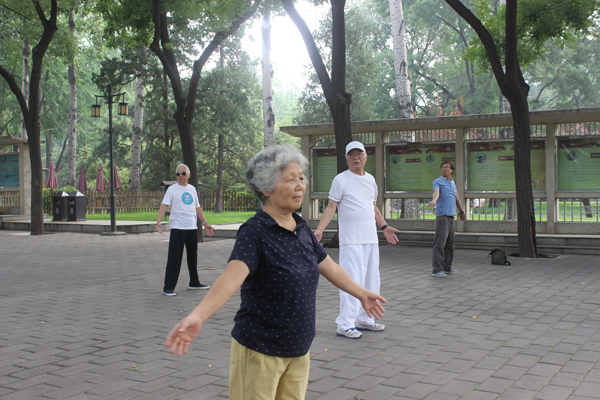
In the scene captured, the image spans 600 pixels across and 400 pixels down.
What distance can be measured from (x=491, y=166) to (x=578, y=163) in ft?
6.45

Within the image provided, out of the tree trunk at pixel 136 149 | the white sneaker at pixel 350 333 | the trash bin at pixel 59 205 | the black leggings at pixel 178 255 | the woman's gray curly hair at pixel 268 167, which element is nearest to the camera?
the woman's gray curly hair at pixel 268 167

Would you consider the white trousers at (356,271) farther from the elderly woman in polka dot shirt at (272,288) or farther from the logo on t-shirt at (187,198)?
the logo on t-shirt at (187,198)

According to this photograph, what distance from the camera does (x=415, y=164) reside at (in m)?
15.0

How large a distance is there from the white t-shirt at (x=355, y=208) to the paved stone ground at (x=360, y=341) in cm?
101

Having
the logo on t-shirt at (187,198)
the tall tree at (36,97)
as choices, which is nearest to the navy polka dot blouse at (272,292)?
the logo on t-shirt at (187,198)

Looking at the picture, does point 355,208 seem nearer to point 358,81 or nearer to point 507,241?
point 507,241

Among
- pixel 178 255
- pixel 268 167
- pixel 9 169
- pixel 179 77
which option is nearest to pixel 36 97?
pixel 179 77

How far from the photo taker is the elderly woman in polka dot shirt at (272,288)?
97.0 inches

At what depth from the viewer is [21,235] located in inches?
760

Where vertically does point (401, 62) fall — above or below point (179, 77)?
above

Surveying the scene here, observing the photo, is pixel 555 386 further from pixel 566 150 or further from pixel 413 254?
pixel 566 150

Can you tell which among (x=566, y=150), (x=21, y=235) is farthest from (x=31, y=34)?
(x=566, y=150)

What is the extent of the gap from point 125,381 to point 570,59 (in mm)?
43632

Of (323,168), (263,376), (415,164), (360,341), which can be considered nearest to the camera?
(263,376)
